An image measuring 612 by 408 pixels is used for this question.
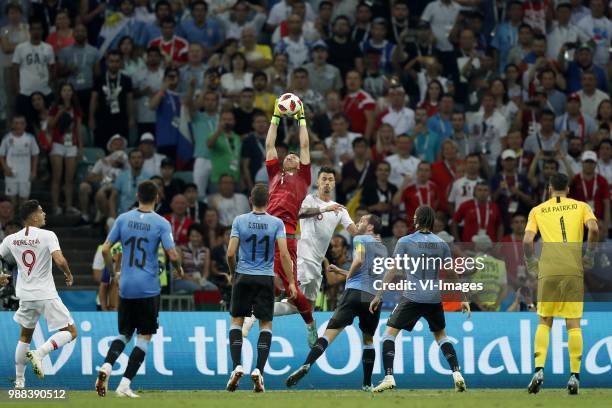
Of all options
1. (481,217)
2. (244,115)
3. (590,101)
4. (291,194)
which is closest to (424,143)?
(481,217)

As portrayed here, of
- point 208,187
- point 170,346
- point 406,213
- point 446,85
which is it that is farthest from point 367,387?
point 446,85

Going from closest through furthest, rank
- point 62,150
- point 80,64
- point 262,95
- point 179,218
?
point 179,218 → point 62,150 → point 262,95 → point 80,64

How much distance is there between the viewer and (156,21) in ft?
86.8

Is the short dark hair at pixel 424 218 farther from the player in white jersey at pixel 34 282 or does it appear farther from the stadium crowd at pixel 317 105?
the stadium crowd at pixel 317 105

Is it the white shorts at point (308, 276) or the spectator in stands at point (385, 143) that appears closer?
the white shorts at point (308, 276)

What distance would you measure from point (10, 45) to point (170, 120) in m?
3.39

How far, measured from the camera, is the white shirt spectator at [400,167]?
950 inches

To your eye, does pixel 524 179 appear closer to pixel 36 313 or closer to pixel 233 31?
pixel 233 31

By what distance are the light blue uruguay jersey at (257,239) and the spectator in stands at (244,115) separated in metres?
8.60

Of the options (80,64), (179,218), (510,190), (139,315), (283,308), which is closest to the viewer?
(139,315)

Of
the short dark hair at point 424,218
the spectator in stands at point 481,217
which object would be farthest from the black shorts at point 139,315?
the spectator in stands at point 481,217

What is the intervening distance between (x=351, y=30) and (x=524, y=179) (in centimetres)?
476

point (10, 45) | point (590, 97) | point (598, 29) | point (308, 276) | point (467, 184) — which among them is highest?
point (598, 29)

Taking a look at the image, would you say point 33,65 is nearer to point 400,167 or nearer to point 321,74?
point 321,74
